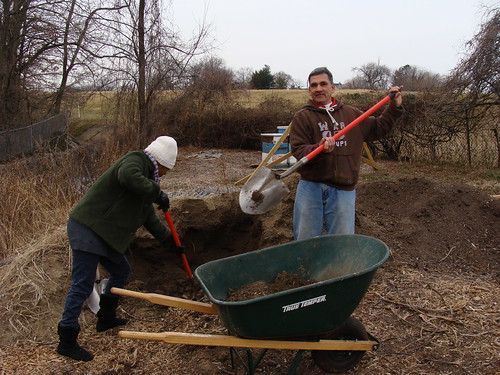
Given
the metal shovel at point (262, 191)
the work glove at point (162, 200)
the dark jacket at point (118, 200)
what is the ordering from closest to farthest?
the dark jacket at point (118, 200) → the work glove at point (162, 200) → the metal shovel at point (262, 191)

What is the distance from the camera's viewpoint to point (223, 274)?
2.86 metres

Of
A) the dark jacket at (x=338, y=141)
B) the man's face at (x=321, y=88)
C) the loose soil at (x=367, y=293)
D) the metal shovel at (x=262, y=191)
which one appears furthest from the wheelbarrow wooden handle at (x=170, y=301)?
the man's face at (x=321, y=88)

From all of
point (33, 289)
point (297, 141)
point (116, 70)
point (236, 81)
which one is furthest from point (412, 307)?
point (236, 81)

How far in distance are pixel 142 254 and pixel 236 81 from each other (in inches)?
612

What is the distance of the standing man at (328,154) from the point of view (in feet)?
10.9

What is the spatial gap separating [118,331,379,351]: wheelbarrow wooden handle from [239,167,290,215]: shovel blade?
1.36 m

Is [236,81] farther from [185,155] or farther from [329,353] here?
[329,353]

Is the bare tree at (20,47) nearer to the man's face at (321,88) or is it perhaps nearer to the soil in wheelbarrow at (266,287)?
the man's face at (321,88)

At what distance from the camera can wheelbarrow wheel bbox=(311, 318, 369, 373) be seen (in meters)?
2.67

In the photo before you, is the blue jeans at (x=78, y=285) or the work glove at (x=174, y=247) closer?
the blue jeans at (x=78, y=285)

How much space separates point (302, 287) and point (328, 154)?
52.8 inches

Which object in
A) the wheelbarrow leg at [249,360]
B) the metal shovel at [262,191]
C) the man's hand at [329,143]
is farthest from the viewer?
the metal shovel at [262,191]

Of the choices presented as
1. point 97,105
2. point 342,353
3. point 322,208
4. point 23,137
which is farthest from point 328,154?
point 97,105

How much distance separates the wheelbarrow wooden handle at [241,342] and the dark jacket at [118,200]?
81cm
